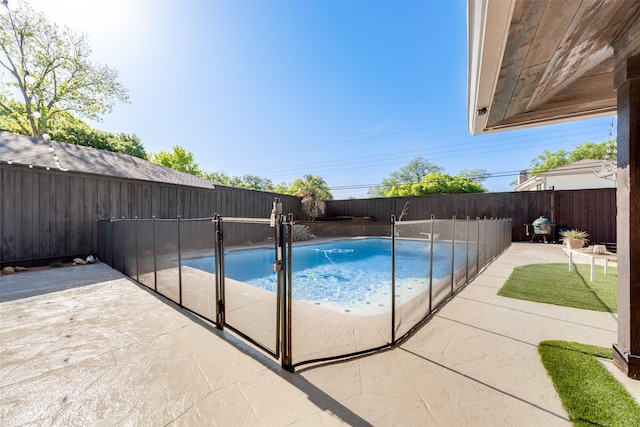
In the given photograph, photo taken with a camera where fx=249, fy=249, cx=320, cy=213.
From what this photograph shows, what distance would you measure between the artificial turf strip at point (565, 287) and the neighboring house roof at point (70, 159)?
1116cm

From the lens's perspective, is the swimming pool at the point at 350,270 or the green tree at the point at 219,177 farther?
the green tree at the point at 219,177

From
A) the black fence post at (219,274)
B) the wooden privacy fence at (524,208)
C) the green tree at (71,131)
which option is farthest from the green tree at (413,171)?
the black fence post at (219,274)

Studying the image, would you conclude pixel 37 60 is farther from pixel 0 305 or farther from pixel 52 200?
pixel 0 305

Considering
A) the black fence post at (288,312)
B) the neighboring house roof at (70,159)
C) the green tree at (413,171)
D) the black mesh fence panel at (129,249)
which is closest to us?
the black fence post at (288,312)

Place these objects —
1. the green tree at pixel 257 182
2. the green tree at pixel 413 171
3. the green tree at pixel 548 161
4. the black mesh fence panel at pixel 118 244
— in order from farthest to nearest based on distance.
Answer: the green tree at pixel 257 182 < the green tree at pixel 413 171 < the green tree at pixel 548 161 < the black mesh fence panel at pixel 118 244

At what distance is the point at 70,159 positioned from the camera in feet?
26.7

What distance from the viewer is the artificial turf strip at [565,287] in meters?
3.61

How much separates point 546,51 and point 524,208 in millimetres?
13445

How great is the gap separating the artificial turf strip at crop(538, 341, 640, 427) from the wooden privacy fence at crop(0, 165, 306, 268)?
10612 mm

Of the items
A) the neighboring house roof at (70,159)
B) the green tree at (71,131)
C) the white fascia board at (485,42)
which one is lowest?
the white fascia board at (485,42)

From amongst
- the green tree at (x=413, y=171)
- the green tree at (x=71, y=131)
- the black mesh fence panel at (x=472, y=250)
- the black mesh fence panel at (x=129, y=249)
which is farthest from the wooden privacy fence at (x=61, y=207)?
the green tree at (x=413, y=171)

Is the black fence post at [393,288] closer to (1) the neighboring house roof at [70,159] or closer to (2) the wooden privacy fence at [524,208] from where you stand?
(1) the neighboring house roof at [70,159]

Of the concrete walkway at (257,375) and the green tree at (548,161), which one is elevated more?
the green tree at (548,161)

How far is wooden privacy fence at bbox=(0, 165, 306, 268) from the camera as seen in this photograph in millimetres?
6441
